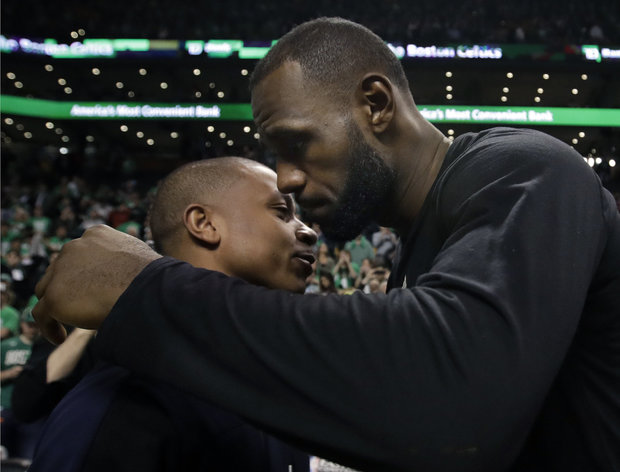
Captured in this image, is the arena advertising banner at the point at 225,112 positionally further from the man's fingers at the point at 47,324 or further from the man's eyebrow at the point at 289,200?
the man's fingers at the point at 47,324

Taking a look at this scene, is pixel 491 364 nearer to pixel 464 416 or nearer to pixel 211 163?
pixel 464 416

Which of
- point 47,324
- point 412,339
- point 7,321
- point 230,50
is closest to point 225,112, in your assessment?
point 230,50

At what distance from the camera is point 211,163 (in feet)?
5.12

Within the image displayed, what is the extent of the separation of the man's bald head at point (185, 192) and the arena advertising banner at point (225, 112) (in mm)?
18485

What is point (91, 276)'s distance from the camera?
930 mm

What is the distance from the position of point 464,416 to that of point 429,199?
54 centimetres

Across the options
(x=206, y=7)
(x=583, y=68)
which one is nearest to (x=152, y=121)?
(x=206, y=7)

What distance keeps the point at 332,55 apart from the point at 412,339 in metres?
0.77

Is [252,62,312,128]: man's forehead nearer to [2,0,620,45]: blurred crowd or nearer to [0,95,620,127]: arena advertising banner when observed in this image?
[0,95,620,127]: arena advertising banner

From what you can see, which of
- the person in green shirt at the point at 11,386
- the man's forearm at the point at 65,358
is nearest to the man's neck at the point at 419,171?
the man's forearm at the point at 65,358

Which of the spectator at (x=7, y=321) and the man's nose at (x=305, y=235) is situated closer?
the man's nose at (x=305, y=235)

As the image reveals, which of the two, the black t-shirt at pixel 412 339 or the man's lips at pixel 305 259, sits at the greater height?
the black t-shirt at pixel 412 339

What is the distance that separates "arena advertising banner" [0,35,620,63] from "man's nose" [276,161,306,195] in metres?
20.6

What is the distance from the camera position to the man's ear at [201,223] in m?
1.42
